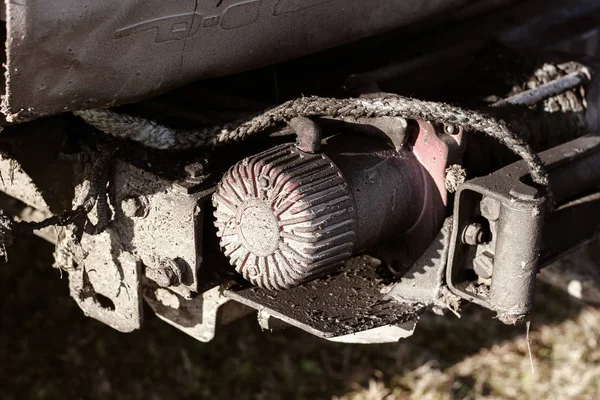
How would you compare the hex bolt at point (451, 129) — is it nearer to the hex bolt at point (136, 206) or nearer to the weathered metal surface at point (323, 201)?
the weathered metal surface at point (323, 201)

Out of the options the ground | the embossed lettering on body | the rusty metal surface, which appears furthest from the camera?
the ground

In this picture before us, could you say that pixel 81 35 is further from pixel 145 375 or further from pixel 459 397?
pixel 459 397

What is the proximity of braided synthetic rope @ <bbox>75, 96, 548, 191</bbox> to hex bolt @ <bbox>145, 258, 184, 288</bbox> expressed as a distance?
0.26 metres

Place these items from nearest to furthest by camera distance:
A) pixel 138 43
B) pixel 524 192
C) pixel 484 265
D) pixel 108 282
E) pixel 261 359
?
pixel 138 43 → pixel 524 192 → pixel 484 265 → pixel 108 282 → pixel 261 359

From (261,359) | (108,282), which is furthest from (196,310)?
(261,359)

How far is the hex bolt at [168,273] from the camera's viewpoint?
2.00 metres

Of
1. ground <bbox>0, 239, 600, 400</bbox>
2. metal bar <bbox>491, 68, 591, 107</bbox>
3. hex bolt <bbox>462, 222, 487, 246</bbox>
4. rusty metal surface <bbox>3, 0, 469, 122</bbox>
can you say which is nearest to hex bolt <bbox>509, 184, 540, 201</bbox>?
hex bolt <bbox>462, 222, 487, 246</bbox>

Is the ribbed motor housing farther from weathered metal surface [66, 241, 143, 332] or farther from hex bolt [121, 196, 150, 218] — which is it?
weathered metal surface [66, 241, 143, 332]

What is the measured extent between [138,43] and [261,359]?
5.57 feet

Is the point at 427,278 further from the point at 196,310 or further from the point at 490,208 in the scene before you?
the point at 196,310

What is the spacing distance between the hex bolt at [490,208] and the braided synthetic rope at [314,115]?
4.1 inches

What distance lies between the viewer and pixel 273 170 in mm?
1838

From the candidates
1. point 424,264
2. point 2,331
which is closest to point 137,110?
point 424,264

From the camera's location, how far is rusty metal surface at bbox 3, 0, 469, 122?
63.0 inches
